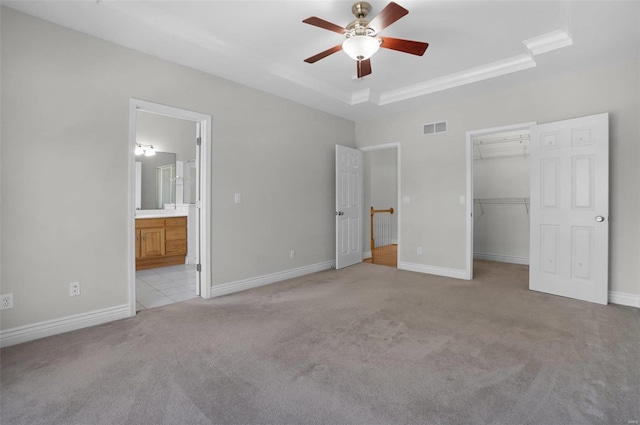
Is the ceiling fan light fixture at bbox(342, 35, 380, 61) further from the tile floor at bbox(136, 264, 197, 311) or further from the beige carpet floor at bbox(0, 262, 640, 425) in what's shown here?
the tile floor at bbox(136, 264, 197, 311)

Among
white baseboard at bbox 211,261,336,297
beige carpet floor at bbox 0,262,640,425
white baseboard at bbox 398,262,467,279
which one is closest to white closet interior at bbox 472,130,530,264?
white baseboard at bbox 398,262,467,279

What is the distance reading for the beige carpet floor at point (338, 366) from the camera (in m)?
1.68

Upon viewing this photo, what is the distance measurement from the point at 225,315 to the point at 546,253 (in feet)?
12.5

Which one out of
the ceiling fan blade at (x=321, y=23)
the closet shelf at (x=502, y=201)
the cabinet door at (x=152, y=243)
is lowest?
the cabinet door at (x=152, y=243)

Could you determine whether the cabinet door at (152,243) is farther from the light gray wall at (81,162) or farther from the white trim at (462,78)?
the white trim at (462,78)

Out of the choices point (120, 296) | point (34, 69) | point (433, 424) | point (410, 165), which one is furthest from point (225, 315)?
A: point (410, 165)

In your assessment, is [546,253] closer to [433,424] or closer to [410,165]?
[410,165]

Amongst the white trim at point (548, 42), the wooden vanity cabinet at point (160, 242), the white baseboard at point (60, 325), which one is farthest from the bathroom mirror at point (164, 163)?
the white trim at point (548, 42)

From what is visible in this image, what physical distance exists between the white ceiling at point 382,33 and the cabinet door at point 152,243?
2.92m

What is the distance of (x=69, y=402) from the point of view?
5.76 feet

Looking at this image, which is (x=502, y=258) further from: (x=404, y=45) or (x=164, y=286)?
(x=164, y=286)

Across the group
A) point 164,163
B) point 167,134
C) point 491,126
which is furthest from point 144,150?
point 491,126

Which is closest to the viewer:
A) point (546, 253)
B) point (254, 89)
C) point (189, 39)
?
point (189, 39)

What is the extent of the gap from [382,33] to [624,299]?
3.83m
